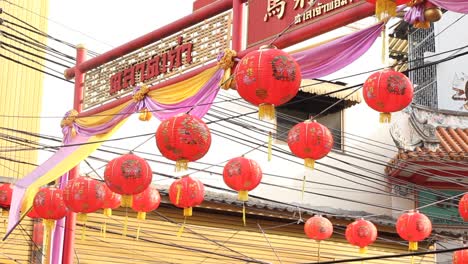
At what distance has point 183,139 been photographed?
920cm

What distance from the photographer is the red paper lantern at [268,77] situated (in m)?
8.17

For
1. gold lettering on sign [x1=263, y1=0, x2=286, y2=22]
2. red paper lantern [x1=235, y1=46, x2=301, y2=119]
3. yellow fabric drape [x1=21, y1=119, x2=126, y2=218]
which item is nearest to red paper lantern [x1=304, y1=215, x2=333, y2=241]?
yellow fabric drape [x1=21, y1=119, x2=126, y2=218]

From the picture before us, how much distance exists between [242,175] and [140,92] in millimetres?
1721

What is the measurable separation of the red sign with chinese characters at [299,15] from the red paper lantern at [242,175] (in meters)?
1.89

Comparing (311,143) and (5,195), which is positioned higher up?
(311,143)

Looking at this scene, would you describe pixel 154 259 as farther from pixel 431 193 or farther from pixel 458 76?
pixel 458 76

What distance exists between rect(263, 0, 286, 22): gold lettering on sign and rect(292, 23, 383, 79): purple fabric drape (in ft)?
2.12

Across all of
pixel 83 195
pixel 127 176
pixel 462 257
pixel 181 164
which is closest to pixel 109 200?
pixel 83 195

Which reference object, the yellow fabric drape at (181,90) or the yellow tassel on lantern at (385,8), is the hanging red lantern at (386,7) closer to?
the yellow tassel on lantern at (385,8)

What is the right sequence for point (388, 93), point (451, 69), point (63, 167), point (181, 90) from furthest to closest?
point (451, 69)
point (63, 167)
point (181, 90)
point (388, 93)

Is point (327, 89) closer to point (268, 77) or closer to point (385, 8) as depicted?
point (268, 77)

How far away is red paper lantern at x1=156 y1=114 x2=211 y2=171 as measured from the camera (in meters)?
9.20

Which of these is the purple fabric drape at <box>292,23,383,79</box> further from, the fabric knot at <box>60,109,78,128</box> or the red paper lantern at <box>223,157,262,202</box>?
the fabric knot at <box>60,109,78,128</box>

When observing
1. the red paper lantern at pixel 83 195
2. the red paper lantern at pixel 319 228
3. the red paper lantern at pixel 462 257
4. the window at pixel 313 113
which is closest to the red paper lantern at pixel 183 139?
the red paper lantern at pixel 83 195
